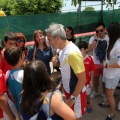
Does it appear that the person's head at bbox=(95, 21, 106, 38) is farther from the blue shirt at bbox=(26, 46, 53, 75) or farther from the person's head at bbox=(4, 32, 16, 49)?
the person's head at bbox=(4, 32, 16, 49)

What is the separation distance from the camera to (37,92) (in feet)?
4.96

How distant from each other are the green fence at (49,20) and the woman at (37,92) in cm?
648

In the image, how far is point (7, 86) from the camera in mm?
2133

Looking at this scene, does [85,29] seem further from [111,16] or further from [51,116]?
[51,116]

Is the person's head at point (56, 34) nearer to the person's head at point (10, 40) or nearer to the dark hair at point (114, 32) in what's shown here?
the dark hair at point (114, 32)

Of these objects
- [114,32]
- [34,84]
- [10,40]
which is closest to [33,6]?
[10,40]

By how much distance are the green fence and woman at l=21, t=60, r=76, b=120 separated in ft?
21.3

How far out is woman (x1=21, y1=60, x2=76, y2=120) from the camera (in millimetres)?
1451

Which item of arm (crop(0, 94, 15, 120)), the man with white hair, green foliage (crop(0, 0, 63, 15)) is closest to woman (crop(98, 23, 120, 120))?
the man with white hair

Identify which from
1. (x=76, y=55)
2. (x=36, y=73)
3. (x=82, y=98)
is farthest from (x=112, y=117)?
(x=36, y=73)

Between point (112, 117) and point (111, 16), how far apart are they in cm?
895

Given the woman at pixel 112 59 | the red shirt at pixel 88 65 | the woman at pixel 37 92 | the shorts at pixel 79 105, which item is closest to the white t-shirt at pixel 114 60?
the woman at pixel 112 59

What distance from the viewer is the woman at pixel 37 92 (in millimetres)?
1451

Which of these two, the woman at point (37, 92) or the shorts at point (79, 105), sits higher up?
the woman at point (37, 92)
